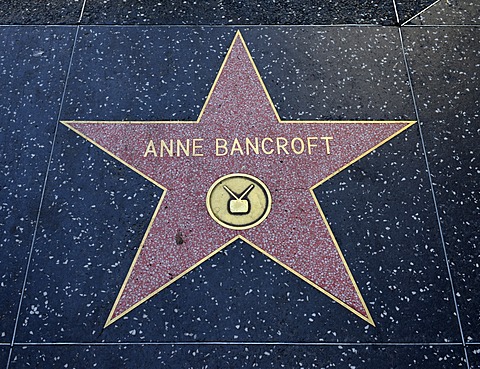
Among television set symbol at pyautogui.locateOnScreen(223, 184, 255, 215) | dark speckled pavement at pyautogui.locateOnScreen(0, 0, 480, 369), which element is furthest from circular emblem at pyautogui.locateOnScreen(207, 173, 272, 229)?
dark speckled pavement at pyautogui.locateOnScreen(0, 0, 480, 369)

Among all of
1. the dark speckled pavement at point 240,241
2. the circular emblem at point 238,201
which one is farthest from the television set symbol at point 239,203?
the dark speckled pavement at point 240,241

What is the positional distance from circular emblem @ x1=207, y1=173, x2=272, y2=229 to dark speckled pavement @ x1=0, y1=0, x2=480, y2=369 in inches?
7.0

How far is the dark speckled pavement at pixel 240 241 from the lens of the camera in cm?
204

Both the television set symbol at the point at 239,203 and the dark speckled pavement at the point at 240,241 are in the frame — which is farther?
the television set symbol at the point at 239,203

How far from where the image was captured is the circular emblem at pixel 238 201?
2264 millimetres

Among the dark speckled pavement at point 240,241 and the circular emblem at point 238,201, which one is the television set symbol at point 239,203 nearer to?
the circular emblem at point 238,201

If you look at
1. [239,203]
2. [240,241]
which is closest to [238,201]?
[239,203]

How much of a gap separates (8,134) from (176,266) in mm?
1188

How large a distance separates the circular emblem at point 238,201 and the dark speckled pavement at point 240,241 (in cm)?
18

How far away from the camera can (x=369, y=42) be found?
2805mm

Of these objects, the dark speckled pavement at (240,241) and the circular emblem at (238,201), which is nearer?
the dark speckled pavement at (240,241)

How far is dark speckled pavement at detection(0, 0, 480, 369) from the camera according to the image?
204 centimetres

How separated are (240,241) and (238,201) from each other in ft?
0.66

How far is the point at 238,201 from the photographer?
2.31 meters
